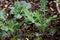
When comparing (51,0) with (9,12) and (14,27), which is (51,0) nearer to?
(9,12)

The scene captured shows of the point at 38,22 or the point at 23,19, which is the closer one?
the point at 38,22

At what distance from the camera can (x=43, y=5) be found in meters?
2.79

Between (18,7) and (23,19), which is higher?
(18,7)

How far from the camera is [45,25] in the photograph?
8.90 feet

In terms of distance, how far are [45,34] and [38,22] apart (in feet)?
0.61

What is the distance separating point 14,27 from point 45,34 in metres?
0.41

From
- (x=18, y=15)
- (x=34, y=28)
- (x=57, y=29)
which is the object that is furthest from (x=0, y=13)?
(x=57, y=29)

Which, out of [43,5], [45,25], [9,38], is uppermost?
[43,5]

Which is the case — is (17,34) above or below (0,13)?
below

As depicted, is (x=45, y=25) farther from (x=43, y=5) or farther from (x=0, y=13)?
(x=0, y=13)

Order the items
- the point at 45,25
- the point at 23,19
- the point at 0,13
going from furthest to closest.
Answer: the point at 23,19 → the point at 0,13 → the point at 45,25

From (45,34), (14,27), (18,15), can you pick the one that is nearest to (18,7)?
(18,15)

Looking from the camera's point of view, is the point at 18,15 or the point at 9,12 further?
the point at 9,12

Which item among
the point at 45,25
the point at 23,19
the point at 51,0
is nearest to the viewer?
the point at 45,25
